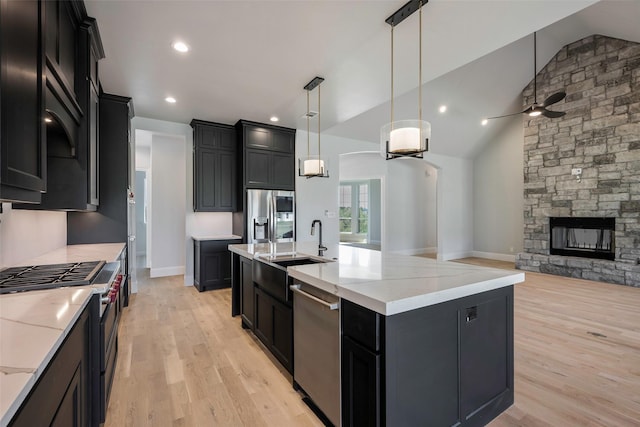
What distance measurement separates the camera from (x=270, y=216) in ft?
16.7

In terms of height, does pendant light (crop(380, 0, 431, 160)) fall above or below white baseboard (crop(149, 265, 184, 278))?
above

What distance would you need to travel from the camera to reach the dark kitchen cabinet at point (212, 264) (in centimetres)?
471

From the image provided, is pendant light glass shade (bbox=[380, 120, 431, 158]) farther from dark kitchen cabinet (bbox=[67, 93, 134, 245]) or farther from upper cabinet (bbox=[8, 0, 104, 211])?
dark kitchen cabinet (bbox=[67, 93, 134, 245])

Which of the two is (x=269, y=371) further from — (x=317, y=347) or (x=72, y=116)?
(x=72, y=116)

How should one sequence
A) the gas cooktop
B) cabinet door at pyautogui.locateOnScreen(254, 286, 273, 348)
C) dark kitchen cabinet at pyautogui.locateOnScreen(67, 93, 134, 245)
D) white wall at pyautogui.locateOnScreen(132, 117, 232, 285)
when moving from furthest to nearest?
white wall at pyautogui.locateOnScreen(132, 117, 232, 285)
dark kitchen cabinet at pyautogui.locateOnScreen(67, 93, 134, 245)
cabinet door at pyautogui.locateOnScreen(254, 286, 273, 348)
the gas cooktop

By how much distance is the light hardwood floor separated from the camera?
1870mm

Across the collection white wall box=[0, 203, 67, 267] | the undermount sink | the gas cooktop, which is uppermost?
white wall box=[0, 203, 67, 267]

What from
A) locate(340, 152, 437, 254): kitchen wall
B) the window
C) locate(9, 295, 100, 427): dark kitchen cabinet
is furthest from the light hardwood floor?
the window

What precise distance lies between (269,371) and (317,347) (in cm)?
88

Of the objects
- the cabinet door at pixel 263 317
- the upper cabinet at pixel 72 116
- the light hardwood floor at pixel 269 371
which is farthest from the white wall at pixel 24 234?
the cabinet door at pixel 263 317

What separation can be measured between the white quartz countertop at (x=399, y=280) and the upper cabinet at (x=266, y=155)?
3.19 metres

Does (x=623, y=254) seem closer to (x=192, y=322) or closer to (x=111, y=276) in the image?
(x=192, y=322)

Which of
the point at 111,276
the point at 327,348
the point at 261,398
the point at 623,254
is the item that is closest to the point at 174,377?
the point at 261,398

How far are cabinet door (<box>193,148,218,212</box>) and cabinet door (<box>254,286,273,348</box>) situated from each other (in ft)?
8.75
